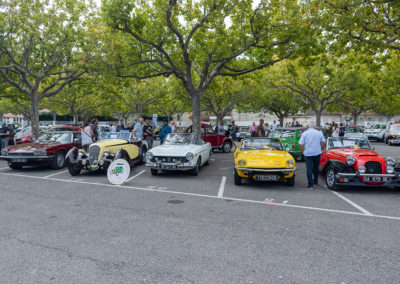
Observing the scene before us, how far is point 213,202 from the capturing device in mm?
6844

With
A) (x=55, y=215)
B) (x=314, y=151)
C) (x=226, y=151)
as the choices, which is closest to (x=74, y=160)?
(x=55, y=215)

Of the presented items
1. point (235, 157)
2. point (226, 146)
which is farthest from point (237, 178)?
point (226, 146)

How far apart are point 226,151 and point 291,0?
9000 millimetres

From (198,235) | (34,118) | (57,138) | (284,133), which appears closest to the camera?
(198,235)

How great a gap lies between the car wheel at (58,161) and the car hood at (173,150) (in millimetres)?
3986

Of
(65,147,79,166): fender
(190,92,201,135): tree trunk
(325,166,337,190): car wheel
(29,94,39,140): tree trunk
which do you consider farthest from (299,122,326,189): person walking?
(29,94,39,140): tree trunk

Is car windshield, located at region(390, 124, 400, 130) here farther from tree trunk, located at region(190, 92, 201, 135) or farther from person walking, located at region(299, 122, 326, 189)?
person walking, located at region(299, 122, 326, 189)

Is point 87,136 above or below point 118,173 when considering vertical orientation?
above

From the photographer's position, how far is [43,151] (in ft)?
36.5

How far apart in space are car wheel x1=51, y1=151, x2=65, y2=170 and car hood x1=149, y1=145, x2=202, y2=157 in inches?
157

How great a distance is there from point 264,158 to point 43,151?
25.6ft

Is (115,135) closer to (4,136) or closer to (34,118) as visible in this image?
(4,136)

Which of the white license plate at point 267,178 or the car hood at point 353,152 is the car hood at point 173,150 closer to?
the white license plate at point 267,178

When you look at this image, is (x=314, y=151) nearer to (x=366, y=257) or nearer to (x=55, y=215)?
(x=366, y=257)
